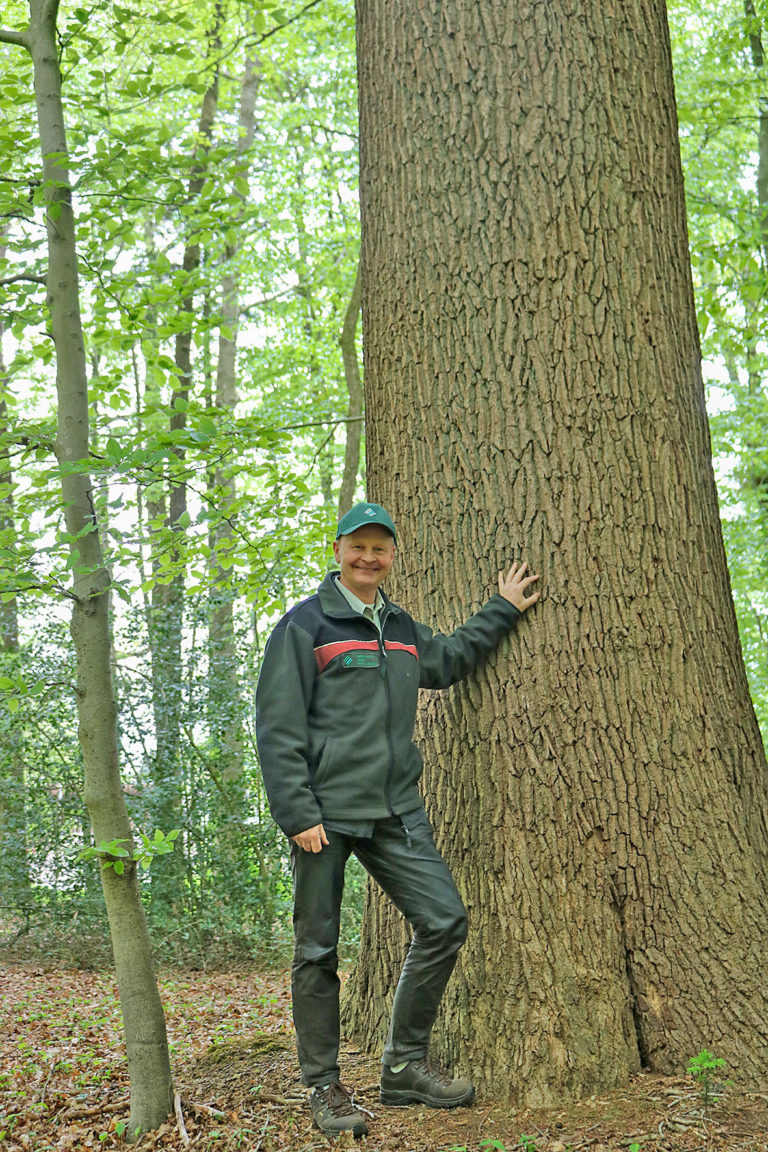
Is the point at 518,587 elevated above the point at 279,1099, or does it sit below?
above

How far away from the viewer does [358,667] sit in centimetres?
352

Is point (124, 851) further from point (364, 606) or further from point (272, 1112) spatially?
point (364, 606)

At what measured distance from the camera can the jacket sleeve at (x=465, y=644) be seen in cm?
362

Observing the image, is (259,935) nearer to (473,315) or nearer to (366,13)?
(473,315)

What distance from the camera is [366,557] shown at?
11.9 ft

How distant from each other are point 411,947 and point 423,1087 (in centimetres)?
47

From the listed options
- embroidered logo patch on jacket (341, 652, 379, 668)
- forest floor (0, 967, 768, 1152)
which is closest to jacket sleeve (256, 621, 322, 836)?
embroidered logo patch on jacket (341, 652, 379, 668)

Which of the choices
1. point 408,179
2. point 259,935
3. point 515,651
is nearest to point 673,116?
point 408,179

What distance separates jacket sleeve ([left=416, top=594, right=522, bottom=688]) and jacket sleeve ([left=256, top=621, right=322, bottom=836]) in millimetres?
440

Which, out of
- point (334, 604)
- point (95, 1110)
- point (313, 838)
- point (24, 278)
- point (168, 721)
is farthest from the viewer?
point (168, 721)

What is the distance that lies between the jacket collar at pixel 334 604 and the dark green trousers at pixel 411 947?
753 millimetres

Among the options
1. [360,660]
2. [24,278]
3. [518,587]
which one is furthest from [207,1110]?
[24,278]

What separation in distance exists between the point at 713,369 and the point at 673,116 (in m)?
16.2

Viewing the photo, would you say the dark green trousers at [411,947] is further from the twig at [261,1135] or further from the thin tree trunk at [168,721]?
the thin tree trunk at [168,721]
